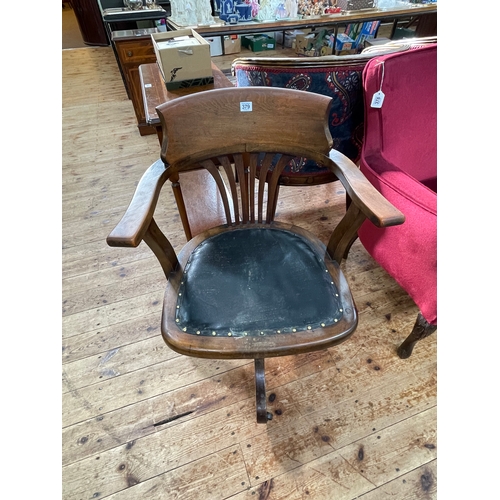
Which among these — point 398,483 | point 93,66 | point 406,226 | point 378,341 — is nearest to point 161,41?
point 406,226

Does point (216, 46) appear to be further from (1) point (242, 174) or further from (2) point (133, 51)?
(1) point (242, 174)

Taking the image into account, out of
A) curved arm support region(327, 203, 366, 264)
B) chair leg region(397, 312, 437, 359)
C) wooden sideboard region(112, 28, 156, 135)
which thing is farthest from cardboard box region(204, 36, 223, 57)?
chair leg region(397, 312, 437, 359)

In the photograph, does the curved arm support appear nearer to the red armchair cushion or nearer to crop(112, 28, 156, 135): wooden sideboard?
the red armchair cushion

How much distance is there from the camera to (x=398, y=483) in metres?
0.94

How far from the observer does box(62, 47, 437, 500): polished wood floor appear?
95 centimetres

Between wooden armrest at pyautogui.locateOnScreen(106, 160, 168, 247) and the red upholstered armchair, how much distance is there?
74cm

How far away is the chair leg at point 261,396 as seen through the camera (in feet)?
3.35

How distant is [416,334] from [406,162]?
0.68 metres

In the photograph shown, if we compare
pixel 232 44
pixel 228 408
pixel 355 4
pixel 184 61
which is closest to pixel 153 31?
pixel 184 61

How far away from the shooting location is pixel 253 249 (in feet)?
3.28

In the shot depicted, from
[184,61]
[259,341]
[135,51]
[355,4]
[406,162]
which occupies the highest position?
[355,4]

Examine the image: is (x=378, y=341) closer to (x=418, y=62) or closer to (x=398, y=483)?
(x=398, y=483)

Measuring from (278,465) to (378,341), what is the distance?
60 cm

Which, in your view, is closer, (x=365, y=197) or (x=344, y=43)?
(x=365, y=197)
